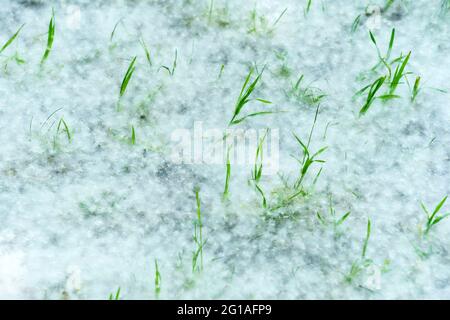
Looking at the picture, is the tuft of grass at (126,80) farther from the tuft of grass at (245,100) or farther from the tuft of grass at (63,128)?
the tuft of grass at (245,100)

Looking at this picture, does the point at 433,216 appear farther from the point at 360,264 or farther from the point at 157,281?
the point at 157,281

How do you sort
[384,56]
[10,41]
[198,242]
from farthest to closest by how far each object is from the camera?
[384,56], [10,41], [198,242]

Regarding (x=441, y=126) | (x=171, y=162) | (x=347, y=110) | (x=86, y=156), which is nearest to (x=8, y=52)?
(x=86, y=156)

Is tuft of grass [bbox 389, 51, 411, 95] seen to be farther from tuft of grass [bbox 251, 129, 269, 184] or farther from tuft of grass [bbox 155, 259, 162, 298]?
tuft of grass [bbox 155, 259, 162, 298]

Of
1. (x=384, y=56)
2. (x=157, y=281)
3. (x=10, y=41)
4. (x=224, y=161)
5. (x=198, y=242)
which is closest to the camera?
(x=157, y=281)

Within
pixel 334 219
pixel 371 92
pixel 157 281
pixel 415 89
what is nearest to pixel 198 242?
pixel 157 281

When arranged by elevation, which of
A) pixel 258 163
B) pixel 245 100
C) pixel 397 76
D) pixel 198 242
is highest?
pixel 397 76

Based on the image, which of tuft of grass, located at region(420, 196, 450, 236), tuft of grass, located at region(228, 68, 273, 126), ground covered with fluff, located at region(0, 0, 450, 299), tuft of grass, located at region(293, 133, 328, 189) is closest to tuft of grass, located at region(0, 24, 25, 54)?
ground covered with fluff, located at region(0, 0, 450, 299)

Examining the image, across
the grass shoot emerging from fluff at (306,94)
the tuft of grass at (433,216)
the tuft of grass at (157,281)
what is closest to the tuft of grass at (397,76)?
the grass shoot emerging from fluff at (306,94)
